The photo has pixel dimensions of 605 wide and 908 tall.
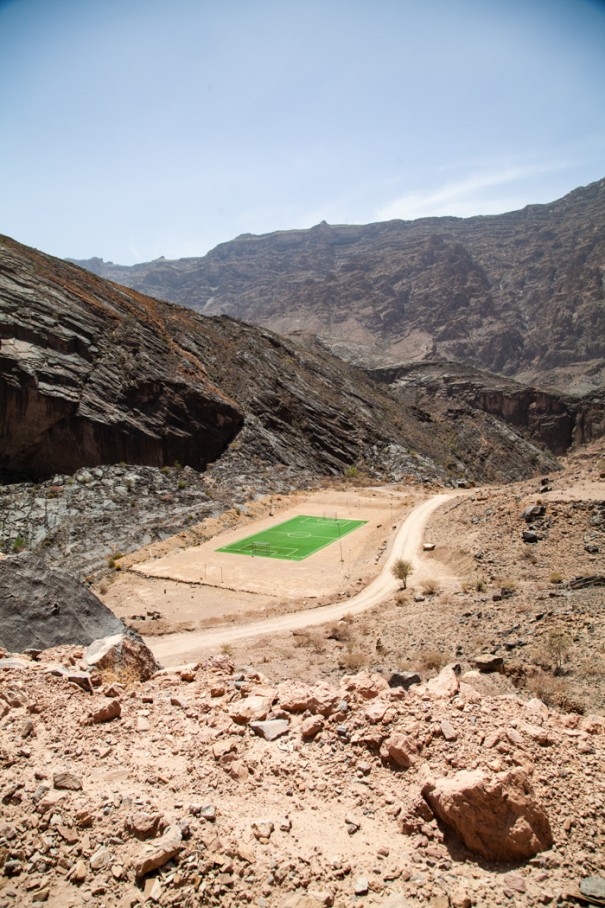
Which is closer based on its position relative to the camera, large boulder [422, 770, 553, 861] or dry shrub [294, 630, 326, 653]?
large boulder [422, 770, 553, 861]

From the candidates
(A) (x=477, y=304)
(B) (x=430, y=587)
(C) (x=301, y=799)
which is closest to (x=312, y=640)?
(B) (x=430, y=587)

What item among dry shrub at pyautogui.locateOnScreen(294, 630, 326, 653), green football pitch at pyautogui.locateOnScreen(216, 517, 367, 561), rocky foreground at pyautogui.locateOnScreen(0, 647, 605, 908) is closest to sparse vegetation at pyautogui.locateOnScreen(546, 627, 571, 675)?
rocky foreground at pyautogui.locateOnScreen(0, 647, 605, 908)

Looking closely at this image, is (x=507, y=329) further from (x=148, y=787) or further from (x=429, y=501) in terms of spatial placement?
(x=148, y=787)

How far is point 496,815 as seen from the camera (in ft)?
15.5

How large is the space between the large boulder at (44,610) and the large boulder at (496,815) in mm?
8504

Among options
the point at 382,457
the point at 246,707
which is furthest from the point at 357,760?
the point at 382,457

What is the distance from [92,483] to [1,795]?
3287cm

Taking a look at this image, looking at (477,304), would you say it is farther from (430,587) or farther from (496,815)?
(496,815)

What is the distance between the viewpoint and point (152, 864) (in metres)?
4.39

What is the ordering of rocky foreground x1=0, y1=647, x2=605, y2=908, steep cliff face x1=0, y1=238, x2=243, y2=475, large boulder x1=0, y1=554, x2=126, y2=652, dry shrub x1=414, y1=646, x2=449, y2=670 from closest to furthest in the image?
rocky foreground x1=0, y1=647, x2=605, y2=908 < large boulder x1=0, y1=554, x2=126, y2=652 < dry shrub x1=414, y1=646, x2=449, y2=670 < steep cliff face x1=0, y1=238, x2=243, y2=475

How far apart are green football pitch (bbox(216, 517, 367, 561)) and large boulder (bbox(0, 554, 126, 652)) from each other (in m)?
16.9

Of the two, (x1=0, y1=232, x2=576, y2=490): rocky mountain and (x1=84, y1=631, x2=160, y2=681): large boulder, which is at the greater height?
(x1=0, y1=232, x2=576, y2=490): rocky mountain

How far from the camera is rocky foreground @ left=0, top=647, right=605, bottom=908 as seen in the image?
14.3 feet

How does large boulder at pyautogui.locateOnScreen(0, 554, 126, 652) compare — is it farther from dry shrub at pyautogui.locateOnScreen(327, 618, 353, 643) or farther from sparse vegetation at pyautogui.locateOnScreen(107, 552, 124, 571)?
sparse vegetation at pyautogui.locateOnScreen(107, 552, 124, 571)
